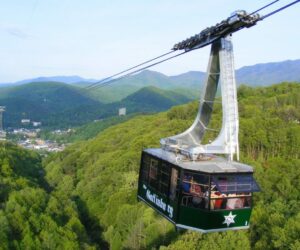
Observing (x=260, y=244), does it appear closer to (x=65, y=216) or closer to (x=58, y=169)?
(x=65, y=216)

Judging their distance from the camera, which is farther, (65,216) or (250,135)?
(250,135)

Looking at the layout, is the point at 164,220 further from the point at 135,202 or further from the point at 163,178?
the point at 163,178

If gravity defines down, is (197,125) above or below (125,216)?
above

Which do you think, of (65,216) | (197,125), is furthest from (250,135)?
(197,125)

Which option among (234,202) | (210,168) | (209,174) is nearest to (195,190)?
(209,174)

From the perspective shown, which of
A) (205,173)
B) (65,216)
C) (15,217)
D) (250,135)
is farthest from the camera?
(250,135)

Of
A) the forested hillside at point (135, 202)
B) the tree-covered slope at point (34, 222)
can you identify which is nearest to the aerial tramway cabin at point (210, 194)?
the forested hillside at point (135, 202)

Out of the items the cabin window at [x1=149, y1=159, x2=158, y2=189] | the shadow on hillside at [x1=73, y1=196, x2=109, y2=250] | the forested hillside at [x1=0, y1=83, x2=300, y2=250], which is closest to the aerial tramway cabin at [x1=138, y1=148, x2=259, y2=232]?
the cabin window at [x1=149, y1=159, x2=158, y2=189]

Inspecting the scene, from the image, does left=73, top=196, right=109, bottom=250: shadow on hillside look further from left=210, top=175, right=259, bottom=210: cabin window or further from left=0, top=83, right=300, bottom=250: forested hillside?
left=210, top=175, right=259, bottom=210: cabin window
